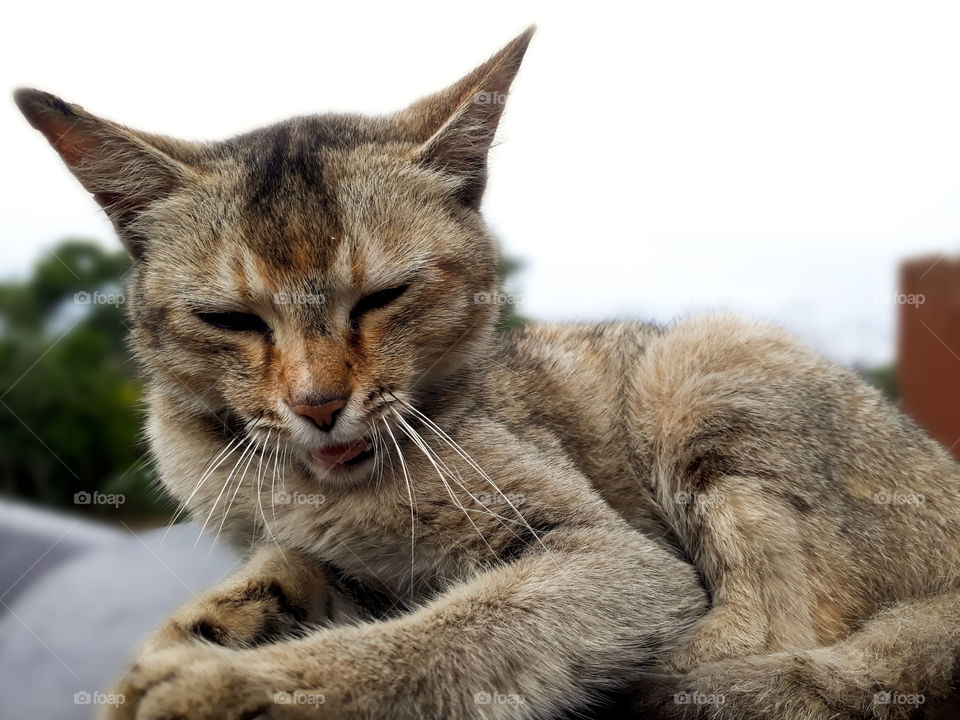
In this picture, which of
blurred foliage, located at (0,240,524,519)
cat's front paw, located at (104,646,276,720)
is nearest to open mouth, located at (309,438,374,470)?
cat's front paw, located at (104,646,276,720)

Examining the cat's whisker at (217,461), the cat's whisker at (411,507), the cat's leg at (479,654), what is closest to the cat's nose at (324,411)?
the cat's whisker at (411,507)

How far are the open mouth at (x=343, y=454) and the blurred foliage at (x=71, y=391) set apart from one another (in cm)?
61

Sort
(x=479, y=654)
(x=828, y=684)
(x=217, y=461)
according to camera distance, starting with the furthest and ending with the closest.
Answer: (x=217, y=461) → (x=828, y=684) → (x=479, y=654)

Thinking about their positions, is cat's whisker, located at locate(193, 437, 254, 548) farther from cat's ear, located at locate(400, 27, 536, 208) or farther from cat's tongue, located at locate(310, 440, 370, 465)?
cat's ear, located at locate(400, 27, 536, 208)

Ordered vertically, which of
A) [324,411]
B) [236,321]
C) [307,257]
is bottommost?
[324,411]

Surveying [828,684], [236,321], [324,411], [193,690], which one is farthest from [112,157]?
[828,684]

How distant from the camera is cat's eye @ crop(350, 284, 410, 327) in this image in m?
1.60

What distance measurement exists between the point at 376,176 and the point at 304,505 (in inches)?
28.3

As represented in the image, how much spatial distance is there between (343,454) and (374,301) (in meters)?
0.31

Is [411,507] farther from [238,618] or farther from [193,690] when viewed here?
[193,690]

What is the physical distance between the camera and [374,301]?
64.0 inches

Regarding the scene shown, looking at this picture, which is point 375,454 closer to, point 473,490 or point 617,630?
point 473,490

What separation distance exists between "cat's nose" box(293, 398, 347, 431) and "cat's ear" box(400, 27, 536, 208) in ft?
2.06

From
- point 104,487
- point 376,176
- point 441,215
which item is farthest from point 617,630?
point 104,487
